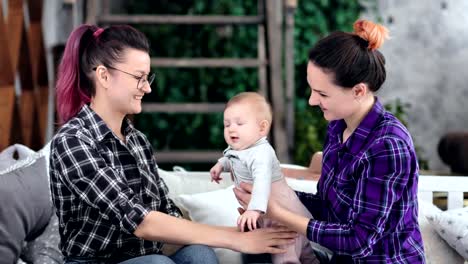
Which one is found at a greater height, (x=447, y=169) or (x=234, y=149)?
(x=234, y=149)

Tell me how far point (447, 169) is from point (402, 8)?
3.80 feet

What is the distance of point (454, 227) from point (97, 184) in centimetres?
121

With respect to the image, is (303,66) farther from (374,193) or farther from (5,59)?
(374,193)

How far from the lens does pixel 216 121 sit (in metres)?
5.11

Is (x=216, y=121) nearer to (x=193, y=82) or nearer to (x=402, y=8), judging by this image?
(x=193, y=82)

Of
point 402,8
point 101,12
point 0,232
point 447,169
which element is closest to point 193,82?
point 101,12

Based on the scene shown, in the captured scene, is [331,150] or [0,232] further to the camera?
[0,232]

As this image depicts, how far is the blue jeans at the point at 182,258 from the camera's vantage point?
2010 mm

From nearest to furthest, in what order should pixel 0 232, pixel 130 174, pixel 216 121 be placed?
pixel 130 174
pixel 0 232
pixel 216 121

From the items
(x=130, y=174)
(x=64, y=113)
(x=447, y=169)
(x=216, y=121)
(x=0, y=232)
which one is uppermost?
(x=64, y=113)

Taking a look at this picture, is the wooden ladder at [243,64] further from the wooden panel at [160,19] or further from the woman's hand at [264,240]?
the woman's hand at [264,240]

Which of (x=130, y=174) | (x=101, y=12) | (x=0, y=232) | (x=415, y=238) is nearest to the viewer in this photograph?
(x=415, y=238)

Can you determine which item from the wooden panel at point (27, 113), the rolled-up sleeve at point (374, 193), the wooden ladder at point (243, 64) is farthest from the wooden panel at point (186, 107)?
the rolled-up sleeve at point (374, 193)

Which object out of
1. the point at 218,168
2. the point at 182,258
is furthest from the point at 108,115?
the point at 182,258
